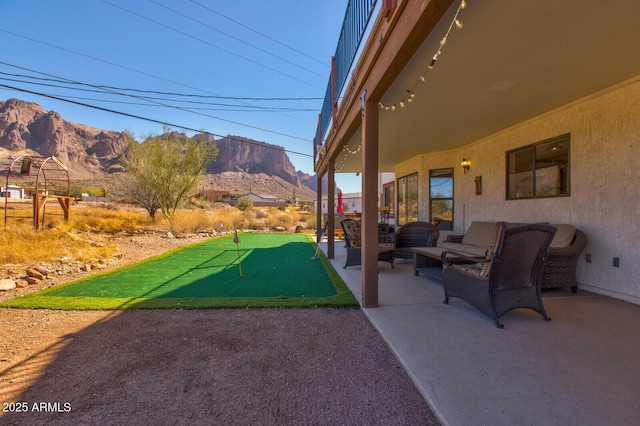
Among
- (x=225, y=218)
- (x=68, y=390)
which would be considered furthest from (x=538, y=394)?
(x=225, y=218)

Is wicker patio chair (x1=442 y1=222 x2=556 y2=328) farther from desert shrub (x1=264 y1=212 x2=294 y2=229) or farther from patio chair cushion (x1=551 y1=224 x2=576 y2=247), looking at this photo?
desert shrub (x1=264 y1=212 x2=294 y2=229)

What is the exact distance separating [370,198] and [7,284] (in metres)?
5.29

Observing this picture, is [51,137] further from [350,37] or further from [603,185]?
[603,185]

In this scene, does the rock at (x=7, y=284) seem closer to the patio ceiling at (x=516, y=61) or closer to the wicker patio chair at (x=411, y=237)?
the patio ceiling at (x=516, y=61)

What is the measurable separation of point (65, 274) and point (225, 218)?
33.1 ft

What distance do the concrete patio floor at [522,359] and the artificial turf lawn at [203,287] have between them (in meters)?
1.06

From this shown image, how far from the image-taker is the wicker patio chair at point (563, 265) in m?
3.96

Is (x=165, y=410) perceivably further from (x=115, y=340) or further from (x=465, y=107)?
(x=465, y=107)

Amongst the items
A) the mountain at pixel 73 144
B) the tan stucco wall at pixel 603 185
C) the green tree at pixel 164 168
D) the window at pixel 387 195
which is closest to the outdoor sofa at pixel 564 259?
the tan stucco wall at pixel 603 185

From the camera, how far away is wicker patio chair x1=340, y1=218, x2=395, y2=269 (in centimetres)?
557

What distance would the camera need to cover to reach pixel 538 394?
184cm

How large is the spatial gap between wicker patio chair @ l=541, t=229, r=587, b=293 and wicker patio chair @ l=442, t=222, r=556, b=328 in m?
1.19

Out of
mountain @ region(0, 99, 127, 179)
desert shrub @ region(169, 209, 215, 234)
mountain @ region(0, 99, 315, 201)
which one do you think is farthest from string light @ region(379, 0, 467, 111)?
mountain @ region(0, 99, 127, 179)

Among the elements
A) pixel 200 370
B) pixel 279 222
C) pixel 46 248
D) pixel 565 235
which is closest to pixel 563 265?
pixel 565 235
